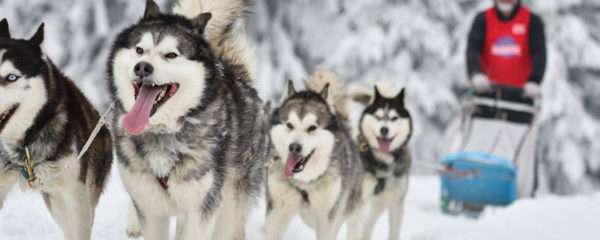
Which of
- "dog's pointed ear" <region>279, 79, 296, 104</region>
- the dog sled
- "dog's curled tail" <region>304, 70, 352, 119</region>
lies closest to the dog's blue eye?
"dog's pointed ear" <region>279, 79, 296, 104</region>

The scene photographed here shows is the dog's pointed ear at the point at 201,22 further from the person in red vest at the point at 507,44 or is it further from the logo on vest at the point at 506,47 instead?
the logo on vest at the point at 506,47

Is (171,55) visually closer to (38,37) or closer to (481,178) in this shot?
(38,37)

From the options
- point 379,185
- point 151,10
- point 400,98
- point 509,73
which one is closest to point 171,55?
point 151,10

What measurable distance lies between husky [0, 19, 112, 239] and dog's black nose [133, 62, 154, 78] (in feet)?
1.91

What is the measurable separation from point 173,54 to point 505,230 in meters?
2.68

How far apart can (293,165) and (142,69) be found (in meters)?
1.88

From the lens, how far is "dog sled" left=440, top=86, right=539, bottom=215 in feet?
18.5

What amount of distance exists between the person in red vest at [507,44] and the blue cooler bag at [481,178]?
728mm

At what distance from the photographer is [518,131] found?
5.77 meters

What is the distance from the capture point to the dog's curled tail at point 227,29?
3.20 m

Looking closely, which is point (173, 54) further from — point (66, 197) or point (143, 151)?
point (66, 197)

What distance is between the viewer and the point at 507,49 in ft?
20.2

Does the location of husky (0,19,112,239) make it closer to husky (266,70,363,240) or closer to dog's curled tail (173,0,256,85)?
dog's curled tail (173,0,256,85)

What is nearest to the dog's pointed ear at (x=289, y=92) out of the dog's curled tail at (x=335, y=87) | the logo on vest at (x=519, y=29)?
the dog's curled tail at (x=335, y=87)
